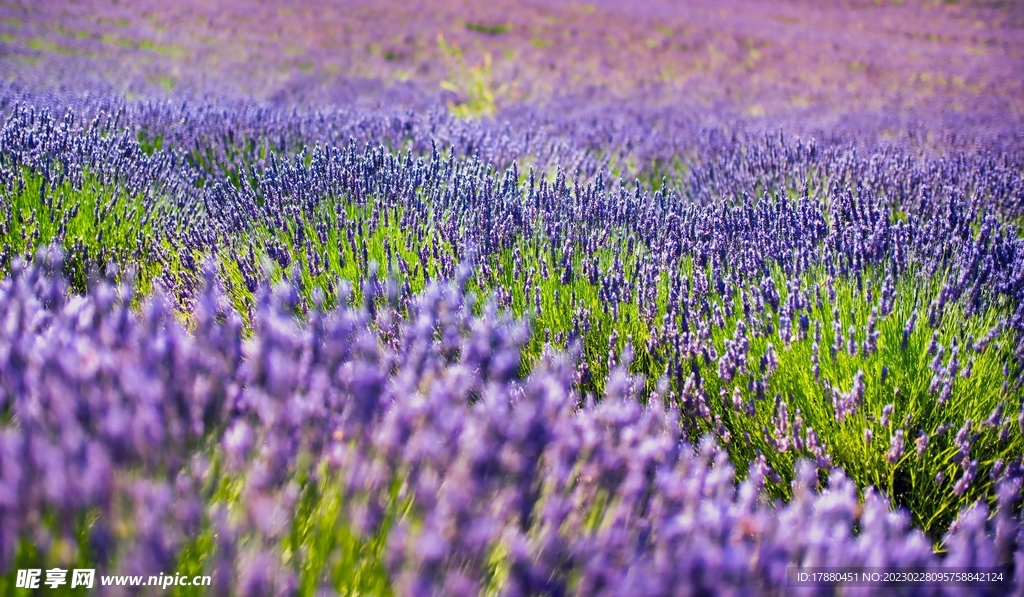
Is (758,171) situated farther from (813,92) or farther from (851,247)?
(813,92)

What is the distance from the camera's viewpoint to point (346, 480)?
82 cm

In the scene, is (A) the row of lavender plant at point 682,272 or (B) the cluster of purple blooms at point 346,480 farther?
(A) the row of lavender plant at point 682,272

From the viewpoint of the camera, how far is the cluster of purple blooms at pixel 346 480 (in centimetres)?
72

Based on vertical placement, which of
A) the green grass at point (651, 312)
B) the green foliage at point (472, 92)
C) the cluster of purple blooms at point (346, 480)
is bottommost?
the green grass at point (651, 312)

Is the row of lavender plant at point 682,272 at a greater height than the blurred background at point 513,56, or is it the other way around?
the blurred background at point 513,56

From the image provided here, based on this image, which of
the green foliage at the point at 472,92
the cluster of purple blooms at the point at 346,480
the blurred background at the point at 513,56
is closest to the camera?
the cluster of purple blooms at the point at 346,480

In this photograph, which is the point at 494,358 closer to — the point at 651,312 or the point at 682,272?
the point at 651,312

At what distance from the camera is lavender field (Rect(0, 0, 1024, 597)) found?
0.79m

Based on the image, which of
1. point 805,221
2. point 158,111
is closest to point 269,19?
point 158,111

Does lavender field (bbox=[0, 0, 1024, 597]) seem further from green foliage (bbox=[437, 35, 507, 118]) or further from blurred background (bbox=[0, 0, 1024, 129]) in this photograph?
blurred background (bbox=[0, 0, 1024, 129])

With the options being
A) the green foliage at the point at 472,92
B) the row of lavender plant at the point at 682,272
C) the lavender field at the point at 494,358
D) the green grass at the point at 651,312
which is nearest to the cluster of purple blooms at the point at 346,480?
the lavender field at the point at 494,358

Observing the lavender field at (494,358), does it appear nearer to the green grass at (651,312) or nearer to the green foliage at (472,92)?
the green grass at (651,312)

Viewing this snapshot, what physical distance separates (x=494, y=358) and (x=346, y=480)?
0.43 m

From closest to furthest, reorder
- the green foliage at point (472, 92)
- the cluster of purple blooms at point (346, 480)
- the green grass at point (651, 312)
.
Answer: the cluster of purple blooms at point (346, 480)
the green grass at point (651, 312)
the green foliage at point (472, 92)
